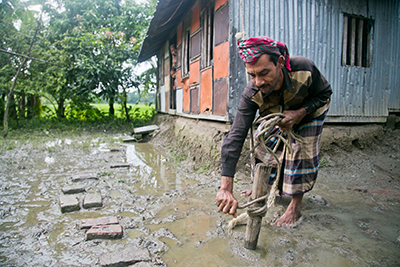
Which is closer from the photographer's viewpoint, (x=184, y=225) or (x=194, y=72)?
(x=184, y=225)

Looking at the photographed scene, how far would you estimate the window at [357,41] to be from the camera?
18.0ft

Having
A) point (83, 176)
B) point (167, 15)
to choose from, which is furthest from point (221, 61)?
point (167, 15)

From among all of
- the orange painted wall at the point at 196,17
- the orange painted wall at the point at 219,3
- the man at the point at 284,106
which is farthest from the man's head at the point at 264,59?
the orange painted wall at the point at 196,17

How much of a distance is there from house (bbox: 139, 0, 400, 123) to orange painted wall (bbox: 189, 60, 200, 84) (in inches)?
1.0

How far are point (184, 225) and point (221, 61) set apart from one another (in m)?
3.25

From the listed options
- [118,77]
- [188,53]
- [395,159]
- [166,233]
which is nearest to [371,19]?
[395,159]

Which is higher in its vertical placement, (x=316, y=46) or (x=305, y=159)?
(x=316, y=46)

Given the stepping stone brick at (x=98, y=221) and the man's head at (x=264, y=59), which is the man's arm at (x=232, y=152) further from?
the stepping stone brick at (x=98, y=221)

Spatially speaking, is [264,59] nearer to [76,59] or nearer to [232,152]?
[232,152]

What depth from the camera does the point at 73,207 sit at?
290cm

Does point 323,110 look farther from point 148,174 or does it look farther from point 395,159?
point 395,159

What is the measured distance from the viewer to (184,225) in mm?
2521

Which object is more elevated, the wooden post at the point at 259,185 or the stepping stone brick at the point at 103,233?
the wooden post at the point at 259,185

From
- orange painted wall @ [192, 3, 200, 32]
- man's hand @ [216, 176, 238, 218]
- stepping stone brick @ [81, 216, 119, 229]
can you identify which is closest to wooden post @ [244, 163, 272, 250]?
man's hand @ [216, 176, 238, 218]
